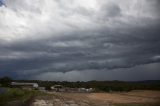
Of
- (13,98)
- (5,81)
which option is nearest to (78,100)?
(13,98)

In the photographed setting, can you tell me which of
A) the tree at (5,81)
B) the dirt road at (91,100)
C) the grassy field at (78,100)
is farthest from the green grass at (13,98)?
the tree at (5,81)

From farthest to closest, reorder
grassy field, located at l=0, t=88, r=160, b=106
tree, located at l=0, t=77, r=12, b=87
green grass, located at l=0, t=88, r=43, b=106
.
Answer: tree, located at l=0, t=77, r=12, b=87 < green grass, located at l=0, t=88, r=43, b=106 < grassy field, located at l=0, t=88, r=160, b=106

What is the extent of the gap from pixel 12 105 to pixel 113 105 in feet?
69.0

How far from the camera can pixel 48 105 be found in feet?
205

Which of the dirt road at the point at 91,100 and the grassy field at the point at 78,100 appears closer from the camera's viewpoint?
the grassy field at the point at 78,100

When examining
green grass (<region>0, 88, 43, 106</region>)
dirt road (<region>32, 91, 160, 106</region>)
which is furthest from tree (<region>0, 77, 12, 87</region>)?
dirt road (<region>32, 91, 160, 106</region>)

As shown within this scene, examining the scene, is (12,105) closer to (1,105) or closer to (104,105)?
(1,105)

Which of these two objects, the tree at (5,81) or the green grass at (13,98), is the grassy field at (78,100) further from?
the tree at (5,81)

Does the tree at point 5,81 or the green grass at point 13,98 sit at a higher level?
the tree at point 5,81

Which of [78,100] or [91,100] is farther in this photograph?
[91,100]

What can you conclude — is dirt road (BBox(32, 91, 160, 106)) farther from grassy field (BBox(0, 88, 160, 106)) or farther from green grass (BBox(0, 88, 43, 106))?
green grass (BBox(0, 88, 43, 106))

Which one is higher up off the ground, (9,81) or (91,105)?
(9,81)

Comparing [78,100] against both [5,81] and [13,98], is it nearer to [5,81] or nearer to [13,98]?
[13,98]

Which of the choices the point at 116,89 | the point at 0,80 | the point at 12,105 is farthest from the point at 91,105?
the point at 0,80
